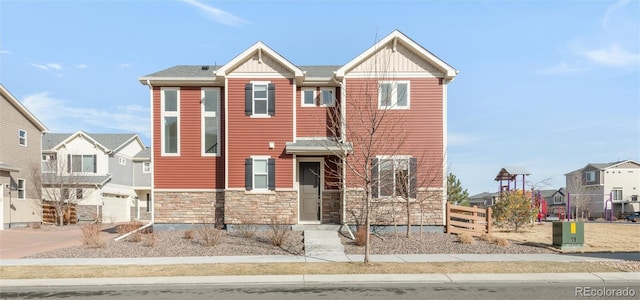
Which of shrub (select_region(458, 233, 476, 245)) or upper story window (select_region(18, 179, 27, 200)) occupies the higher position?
upper story window (select_region(18, 179, 27, 200))

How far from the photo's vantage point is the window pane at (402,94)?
62.4 ft

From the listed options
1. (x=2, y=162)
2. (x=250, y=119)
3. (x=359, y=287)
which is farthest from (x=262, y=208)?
(x=2, y=162)

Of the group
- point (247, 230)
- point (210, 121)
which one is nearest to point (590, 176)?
point (247, 230)

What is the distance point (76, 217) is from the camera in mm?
32938

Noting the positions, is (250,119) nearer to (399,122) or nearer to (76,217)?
(399,122)

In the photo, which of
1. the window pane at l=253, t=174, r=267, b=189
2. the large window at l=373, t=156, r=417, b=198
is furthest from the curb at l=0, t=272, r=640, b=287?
the window pane at l=253, t=174, r=267, b=189

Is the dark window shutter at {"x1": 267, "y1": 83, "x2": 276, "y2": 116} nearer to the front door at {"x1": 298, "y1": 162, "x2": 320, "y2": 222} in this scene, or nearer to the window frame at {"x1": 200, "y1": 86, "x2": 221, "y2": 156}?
the window frame at {"x1": 200, "y1": 86, "x2": 221, "y2": 156}

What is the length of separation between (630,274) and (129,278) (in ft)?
40.9

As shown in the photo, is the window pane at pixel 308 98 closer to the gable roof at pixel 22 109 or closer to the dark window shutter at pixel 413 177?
the dark window shutter at pixel 413 177

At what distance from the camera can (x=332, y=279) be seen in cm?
1070

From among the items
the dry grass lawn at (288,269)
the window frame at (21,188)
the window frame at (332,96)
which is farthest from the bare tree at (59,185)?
the window frame at (332,96)

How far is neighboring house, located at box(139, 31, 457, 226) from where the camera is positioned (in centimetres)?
1859

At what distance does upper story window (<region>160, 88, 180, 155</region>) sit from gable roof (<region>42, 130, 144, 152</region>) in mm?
19807

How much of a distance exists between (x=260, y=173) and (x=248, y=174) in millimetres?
503
